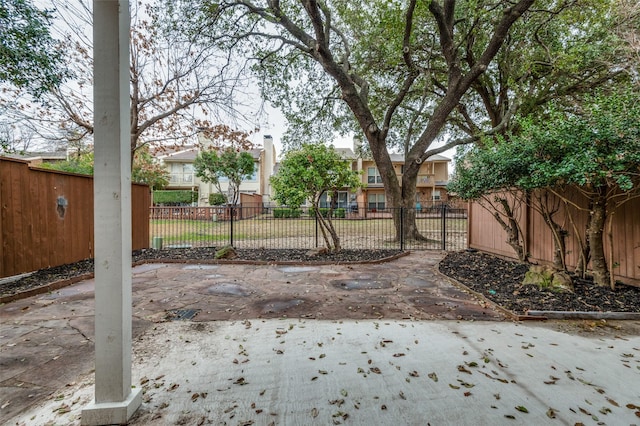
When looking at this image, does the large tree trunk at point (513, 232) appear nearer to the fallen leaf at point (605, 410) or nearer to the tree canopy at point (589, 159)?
the tree canopy at point (589, 159)

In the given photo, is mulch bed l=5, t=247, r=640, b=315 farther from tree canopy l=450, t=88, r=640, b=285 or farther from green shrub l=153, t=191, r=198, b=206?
green shrub l=153, t=191, r=198, b=206

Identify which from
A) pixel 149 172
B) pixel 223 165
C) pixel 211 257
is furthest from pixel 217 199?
pixel 211 257

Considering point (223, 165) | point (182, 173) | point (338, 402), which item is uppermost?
point (182, 173)

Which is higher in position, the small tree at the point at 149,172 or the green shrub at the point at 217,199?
the small tree at the point at 149,172

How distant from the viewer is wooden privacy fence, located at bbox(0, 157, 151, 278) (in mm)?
4363

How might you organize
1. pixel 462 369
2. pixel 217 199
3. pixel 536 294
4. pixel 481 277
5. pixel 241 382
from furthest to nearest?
pixel 217 199, pixel 481 277, pixel 536 294, pixel 462 369, pixel 241 382

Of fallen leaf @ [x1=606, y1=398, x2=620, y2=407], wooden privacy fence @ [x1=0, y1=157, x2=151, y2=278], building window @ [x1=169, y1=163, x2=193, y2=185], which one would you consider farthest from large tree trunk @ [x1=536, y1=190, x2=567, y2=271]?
building window @ [x1=169, y1=163, x2=193, y2=185]

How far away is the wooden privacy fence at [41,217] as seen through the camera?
4.36 meters

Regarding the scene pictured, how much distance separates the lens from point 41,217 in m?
4.94

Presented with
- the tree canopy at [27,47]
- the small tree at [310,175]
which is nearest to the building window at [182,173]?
the small tree at [310,175]

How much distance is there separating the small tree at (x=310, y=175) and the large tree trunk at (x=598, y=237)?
4.38 metres

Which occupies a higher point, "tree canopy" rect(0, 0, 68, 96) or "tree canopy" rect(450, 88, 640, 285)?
"tree canopy" rect(0, 0, 68, 96)

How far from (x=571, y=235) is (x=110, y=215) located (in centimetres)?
676

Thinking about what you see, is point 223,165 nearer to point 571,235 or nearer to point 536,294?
point 571,235
